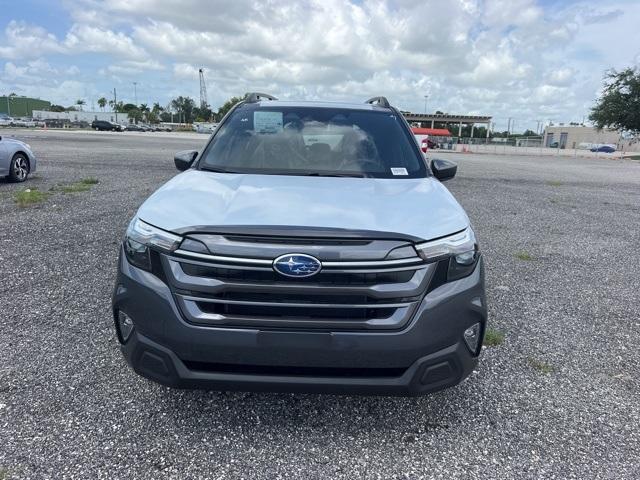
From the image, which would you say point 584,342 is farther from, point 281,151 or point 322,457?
point 281,151

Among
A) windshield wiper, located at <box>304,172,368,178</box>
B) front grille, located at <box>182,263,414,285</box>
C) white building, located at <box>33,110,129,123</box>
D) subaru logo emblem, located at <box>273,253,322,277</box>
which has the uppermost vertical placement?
white building, located at <box>33,110,129,123</box>

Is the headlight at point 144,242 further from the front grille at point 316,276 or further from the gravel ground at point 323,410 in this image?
the gravel ground at point 323,410

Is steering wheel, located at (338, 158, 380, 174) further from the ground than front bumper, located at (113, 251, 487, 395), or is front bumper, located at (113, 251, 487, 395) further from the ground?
steering wheel, located at (338, 158, 380, 174)

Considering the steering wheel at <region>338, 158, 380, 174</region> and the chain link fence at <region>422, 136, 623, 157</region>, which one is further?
the chain link fence at <region>422, 136, 623, 157</region>

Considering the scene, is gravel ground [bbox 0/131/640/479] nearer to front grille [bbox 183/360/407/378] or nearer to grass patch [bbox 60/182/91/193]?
front grille [bbox 183/360/407/378]

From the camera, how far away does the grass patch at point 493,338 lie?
3971 millimetres

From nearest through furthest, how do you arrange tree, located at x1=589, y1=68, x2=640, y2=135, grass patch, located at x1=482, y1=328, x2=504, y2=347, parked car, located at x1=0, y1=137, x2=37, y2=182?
1. grass patch, located at x1=482, y1=328, x2=504, y2=347
2. parked car, located at x1=0, y1=137, x2=37, y2=182
3. tree, located at x1=589, y1=68, x2=640, y2=135

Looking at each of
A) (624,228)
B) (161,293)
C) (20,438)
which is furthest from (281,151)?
(624,228)

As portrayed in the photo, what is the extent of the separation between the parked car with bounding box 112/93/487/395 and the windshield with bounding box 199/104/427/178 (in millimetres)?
1007

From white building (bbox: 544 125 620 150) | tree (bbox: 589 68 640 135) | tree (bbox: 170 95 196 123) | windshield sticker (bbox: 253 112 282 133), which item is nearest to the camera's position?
windshield sticker (bbox: 253 112 282 133)

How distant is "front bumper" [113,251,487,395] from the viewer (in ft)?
7.91

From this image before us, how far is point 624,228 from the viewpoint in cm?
929

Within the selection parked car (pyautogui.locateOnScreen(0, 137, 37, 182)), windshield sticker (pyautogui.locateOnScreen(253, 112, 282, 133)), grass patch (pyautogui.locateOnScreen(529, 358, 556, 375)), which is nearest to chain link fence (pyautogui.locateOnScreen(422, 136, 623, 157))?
parked car (pyautogui.locateOnScreen(0, 137, 37, 182))

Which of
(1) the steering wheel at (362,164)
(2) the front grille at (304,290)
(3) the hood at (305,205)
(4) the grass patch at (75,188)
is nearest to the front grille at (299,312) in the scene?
(2) the front grille at (304,290)
